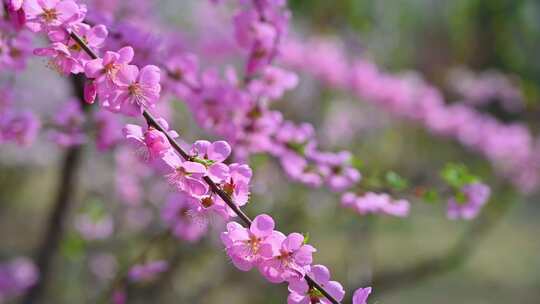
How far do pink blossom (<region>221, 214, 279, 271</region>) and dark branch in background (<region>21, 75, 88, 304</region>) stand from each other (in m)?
1.41

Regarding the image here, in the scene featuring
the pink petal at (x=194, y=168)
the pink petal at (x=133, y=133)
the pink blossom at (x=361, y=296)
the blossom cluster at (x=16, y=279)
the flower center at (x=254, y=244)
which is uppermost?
the pink blossom at (x=361, y=296)

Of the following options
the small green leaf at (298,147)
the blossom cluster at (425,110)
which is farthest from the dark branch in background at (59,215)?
the blossom cluster at (425,110)

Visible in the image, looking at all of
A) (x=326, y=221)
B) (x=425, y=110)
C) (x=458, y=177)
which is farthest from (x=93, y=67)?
(x=326, y=221)

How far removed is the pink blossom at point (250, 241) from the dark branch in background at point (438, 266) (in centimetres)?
317

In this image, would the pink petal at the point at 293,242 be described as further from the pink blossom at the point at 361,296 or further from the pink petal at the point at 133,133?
the pink petal at the point at 133,133

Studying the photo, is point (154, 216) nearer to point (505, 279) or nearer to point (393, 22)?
point (393, 22)

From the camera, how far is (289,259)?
32.5 inches

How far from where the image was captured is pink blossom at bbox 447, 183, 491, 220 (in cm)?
142

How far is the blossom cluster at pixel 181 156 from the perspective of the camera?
801 millimetres

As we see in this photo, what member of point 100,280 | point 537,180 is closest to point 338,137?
point 537,180

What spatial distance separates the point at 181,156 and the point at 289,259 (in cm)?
20

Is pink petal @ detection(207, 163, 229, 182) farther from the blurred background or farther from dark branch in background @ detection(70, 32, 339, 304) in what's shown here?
the blurred background

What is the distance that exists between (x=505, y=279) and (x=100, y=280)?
316 cm

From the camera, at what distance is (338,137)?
5.29 m
